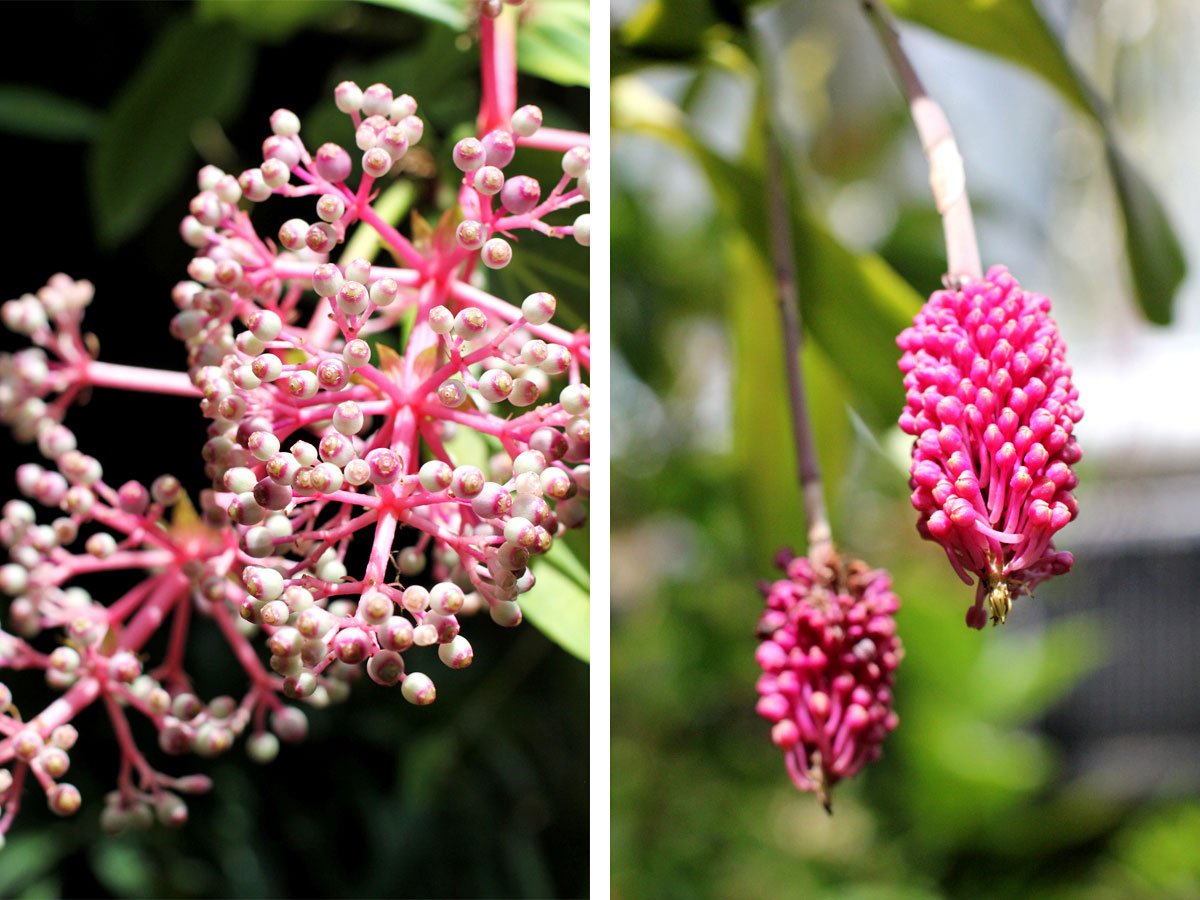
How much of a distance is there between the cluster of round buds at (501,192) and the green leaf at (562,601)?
10cm

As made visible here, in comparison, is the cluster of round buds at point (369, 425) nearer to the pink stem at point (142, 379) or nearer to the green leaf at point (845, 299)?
the pink stem at point (142, 379)

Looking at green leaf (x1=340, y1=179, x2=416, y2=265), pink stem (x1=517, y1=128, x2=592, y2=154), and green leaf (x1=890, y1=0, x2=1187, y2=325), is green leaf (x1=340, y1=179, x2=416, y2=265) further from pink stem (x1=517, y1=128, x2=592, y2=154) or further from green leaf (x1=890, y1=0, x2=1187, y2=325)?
green leaf (x1=890, y1=0, x2=1187, y2=325)

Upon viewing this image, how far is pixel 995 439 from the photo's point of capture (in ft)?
0.90

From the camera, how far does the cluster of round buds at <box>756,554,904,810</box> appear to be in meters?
0.31

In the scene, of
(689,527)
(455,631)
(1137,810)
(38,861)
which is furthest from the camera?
(1137,810)

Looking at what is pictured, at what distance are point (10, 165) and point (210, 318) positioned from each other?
1.44 feet

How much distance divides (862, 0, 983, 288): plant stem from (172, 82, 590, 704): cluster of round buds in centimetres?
10

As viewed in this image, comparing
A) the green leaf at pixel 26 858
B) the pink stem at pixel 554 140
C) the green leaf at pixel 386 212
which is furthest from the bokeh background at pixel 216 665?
the pink stem at pixel 554 140

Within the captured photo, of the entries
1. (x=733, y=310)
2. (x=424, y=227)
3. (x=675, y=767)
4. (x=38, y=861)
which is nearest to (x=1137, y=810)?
(x=675, y=767)

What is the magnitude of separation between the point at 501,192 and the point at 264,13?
1.00 feet

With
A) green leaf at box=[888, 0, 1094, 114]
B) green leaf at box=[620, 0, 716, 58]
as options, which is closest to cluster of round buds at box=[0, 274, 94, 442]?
green leaf at box=[620, 0, 716, 58]

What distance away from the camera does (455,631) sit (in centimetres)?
28

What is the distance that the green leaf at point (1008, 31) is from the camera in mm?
444

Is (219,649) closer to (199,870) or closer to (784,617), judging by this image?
(199,870)
